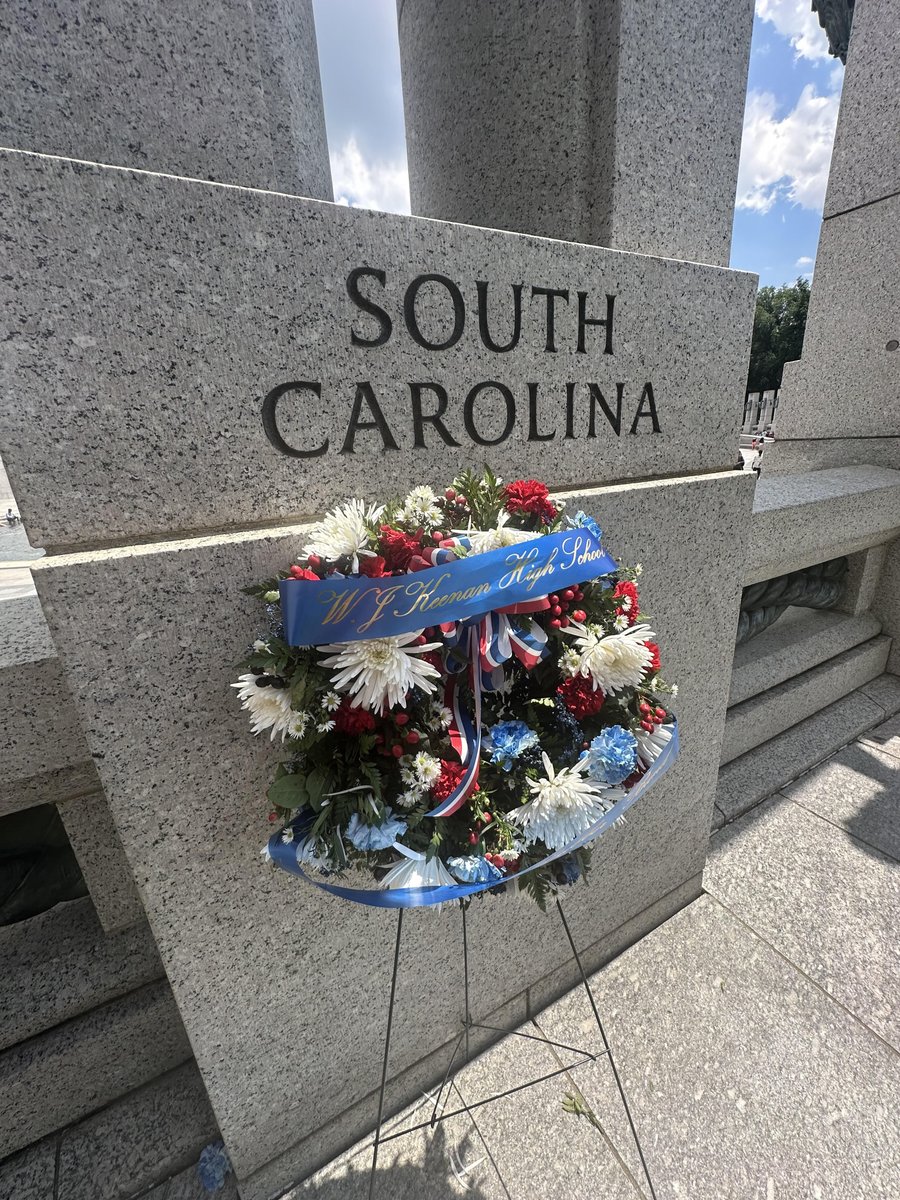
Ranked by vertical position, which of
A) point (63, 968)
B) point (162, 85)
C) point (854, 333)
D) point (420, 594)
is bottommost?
point (63, 968)

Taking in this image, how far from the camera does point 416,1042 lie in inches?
77.7

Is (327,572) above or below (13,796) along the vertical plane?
above

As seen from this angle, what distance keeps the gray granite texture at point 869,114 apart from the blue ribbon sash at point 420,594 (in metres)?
5.21

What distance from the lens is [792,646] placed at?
3.89 metres

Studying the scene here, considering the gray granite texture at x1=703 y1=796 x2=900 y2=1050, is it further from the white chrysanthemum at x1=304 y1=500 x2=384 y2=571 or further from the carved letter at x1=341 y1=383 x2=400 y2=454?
the carved letter at x1=341 y1=383 x2=400 y2=454

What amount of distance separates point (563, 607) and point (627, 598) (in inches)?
9.4

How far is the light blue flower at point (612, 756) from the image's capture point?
4.06ft

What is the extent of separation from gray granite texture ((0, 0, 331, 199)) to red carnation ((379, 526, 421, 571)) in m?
1.16

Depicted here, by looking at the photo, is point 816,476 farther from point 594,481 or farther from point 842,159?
point 594,481

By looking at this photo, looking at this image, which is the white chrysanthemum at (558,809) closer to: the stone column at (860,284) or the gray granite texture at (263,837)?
the gray granite texture at (263,837)

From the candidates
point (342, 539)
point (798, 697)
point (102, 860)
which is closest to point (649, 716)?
point (342, 539)

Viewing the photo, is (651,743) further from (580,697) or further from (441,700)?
(441,700)

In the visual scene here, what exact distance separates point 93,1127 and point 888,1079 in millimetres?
2960

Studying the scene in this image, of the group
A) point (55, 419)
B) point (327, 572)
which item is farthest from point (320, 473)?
point (55, 419)
